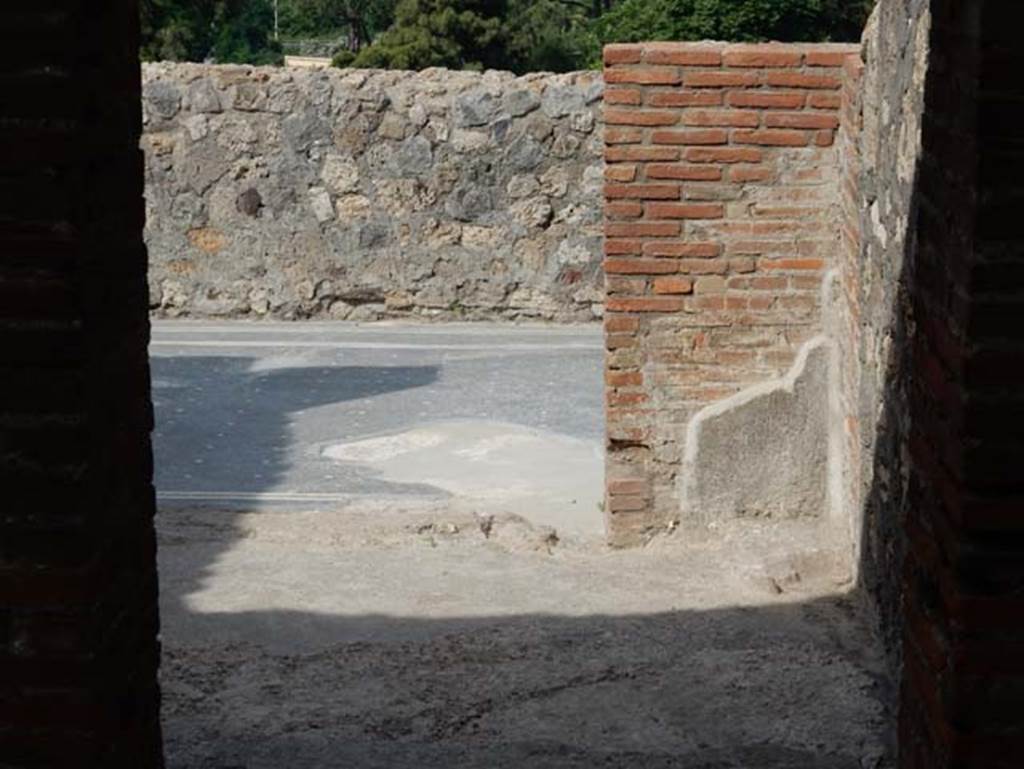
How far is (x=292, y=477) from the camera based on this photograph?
7.78m

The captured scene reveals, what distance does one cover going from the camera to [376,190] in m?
11.1

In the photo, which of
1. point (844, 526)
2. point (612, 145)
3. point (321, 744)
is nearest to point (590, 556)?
point (844, 526)

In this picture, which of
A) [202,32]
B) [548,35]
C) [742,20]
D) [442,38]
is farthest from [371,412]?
[202,32]

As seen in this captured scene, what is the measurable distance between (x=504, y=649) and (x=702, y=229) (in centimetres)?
187

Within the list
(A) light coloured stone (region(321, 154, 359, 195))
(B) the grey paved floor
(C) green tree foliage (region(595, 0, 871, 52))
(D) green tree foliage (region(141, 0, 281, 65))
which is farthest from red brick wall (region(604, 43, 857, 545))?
(D) green tree foliage (region(141, 0, 281, 65))

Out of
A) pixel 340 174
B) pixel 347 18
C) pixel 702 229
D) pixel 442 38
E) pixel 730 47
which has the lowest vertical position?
pixel 340 174

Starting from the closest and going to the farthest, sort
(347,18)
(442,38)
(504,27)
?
(442,38) → (504,27) → (347,18)

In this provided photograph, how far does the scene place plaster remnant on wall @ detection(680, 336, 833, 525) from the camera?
6.31 metres

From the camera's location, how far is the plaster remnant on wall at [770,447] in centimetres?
631

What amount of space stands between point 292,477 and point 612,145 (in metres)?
2.32

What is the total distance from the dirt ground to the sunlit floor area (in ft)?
0.03

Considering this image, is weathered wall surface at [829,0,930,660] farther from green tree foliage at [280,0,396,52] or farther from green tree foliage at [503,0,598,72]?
green tree foliage at [280,0,396,52]

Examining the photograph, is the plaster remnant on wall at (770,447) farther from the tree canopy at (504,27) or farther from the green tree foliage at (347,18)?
the green tree foliage at (347,18)

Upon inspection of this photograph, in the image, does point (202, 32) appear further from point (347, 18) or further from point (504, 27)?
point (347, 18)
